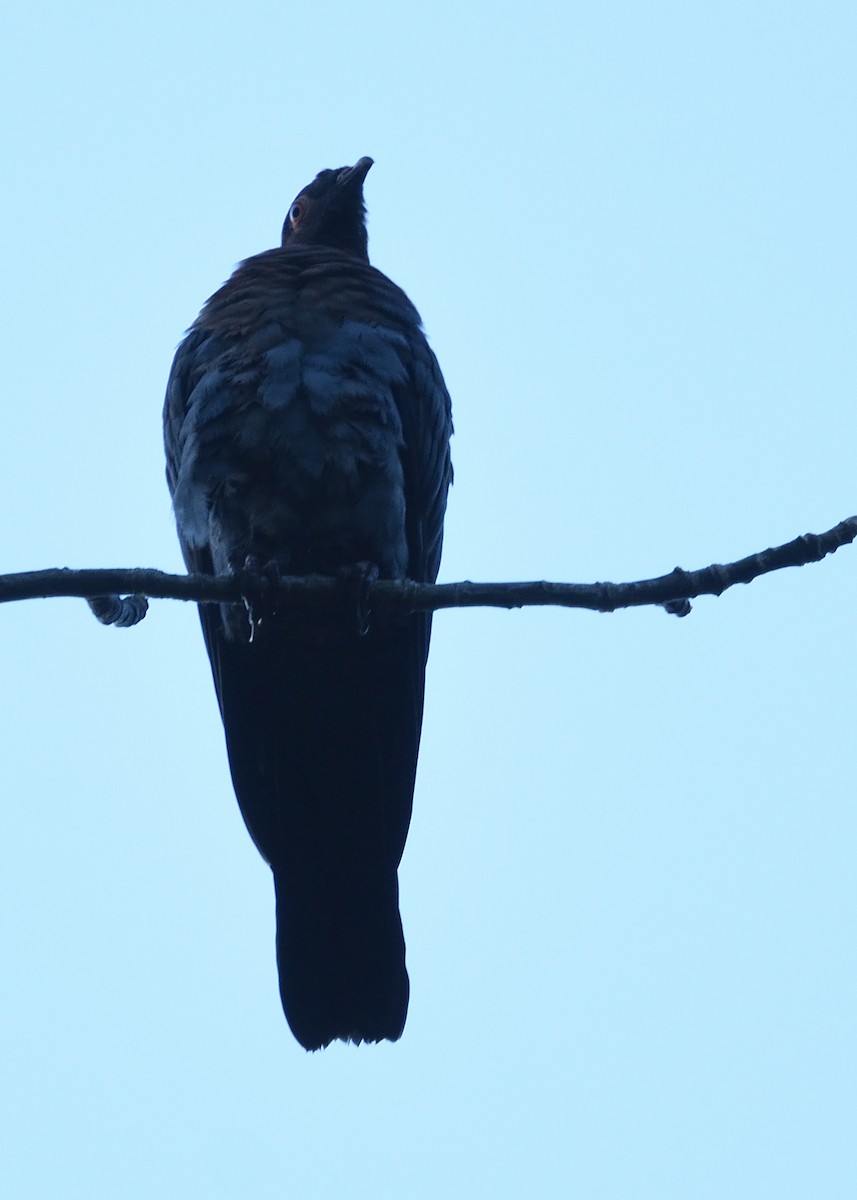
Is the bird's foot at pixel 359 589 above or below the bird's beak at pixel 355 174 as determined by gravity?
below

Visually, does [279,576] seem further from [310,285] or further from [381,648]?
[310,285]

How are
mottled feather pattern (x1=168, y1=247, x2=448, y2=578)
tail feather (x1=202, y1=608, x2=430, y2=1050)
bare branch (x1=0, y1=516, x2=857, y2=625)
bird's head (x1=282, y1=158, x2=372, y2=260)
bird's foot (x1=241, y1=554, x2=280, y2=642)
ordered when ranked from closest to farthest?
bare branch (x1=0, y1=516, x2=857, y2=625)
bird's foot (x1=241, y1=554, x2=280, y2=642)
mottled feather pattern (x1=168, y1=247, x2=448, y2=578)
tail feather (x1=202, y1=608, x2=430, y2=1050)
bird's head (x1=282, y1=158, x2=372, y2=260)

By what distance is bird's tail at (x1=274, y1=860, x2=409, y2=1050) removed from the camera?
5.51 m

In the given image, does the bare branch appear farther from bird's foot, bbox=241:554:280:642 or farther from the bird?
the bird

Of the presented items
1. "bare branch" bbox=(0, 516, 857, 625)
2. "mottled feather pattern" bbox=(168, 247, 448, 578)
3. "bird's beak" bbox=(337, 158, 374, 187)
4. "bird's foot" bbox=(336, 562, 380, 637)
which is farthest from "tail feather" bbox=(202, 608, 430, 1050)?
"bird's beak" bbox=(337, 158, 374, 187)

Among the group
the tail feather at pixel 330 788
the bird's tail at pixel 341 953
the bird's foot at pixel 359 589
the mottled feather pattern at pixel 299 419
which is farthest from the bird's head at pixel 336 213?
the bird's tail at pixel 341 953

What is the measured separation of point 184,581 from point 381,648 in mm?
1502

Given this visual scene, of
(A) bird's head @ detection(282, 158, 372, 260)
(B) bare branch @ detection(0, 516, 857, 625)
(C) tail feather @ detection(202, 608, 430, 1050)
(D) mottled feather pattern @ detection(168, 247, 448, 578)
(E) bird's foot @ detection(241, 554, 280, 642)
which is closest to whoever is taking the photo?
(B) bare branch @ detection(0, 516, 857, 625)

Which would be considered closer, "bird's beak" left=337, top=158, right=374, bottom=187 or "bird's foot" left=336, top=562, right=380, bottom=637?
"bird's foot" left=336, top=562, right=380, bottom=637

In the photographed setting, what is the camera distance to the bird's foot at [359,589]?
481 centimetres

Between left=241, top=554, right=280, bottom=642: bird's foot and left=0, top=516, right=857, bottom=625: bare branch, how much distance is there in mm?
170

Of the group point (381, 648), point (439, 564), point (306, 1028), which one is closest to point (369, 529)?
point (381, 648)

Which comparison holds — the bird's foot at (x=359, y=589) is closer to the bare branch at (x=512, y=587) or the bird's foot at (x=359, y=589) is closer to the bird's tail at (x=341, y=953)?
the bare branch at (x=512, y=587)

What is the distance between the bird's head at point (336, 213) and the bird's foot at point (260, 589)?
3171 millimetres
